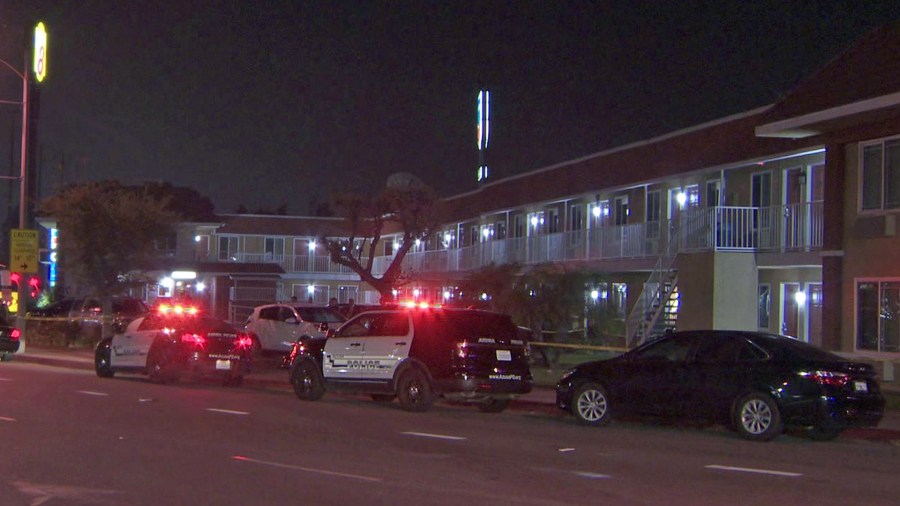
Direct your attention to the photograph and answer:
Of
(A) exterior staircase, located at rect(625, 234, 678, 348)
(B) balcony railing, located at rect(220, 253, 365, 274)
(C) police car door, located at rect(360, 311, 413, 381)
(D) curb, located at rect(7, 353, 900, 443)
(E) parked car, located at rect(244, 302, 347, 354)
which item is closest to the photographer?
(D) curb, located at rect(7, 353, 900, 443)

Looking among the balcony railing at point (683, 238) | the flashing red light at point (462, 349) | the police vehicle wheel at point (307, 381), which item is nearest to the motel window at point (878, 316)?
the balcony railing at point (683, 238)

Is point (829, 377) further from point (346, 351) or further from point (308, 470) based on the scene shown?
point (346, 351)

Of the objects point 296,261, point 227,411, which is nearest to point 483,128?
point 296,261

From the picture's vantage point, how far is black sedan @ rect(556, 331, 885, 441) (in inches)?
562

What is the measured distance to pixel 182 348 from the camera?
22812 millimetres

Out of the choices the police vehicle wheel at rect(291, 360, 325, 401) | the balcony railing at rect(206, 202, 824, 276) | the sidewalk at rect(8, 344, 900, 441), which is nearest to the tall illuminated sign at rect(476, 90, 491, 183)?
the balcony railing at rect(206, 202, 824, 276)

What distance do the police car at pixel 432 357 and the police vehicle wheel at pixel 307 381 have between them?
1.74ft

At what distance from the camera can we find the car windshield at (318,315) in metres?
30.4

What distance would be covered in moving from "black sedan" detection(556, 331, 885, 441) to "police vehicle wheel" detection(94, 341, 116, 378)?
12.3m

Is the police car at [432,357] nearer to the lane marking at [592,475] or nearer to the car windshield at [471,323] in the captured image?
the car windshield at [471,323]

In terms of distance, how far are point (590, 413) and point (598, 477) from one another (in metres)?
5.21

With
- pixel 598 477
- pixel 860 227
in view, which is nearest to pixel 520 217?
pixel 860 227

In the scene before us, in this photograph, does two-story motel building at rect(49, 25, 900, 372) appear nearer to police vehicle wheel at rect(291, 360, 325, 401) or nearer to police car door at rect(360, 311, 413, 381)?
police car door at rect(360, 311, 413, 381)

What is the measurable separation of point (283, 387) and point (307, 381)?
11.8 feet
